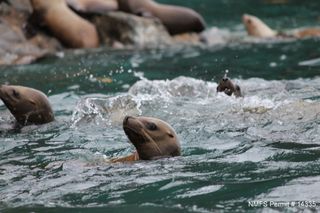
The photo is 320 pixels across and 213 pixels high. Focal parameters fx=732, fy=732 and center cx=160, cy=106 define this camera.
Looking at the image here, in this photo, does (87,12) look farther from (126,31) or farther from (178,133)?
(178,133)

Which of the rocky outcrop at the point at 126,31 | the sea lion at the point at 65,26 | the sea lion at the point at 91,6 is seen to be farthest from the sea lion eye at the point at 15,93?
the sea lion at the point at 91,6

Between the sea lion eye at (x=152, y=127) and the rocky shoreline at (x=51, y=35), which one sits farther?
the rocky shoreline at (x=51, y=35)

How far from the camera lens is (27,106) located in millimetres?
7641

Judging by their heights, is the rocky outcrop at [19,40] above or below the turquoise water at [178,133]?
above

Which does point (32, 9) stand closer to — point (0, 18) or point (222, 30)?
point (0, 18)

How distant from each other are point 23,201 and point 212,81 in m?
5.71

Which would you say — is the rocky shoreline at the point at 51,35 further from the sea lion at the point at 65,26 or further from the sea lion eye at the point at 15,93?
the sea lion eye at the point at 15,93

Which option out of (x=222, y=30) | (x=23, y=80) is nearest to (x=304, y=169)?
(x=23, y=80)

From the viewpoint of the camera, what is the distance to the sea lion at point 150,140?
611 centimetres

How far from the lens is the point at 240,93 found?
8.48 m

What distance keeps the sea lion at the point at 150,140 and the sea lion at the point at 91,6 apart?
8371mm

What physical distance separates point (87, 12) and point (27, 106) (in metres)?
6.90

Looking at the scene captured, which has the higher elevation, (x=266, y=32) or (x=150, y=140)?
(x=266, y=32)

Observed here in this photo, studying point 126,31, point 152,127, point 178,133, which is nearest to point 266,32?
point 126,31
